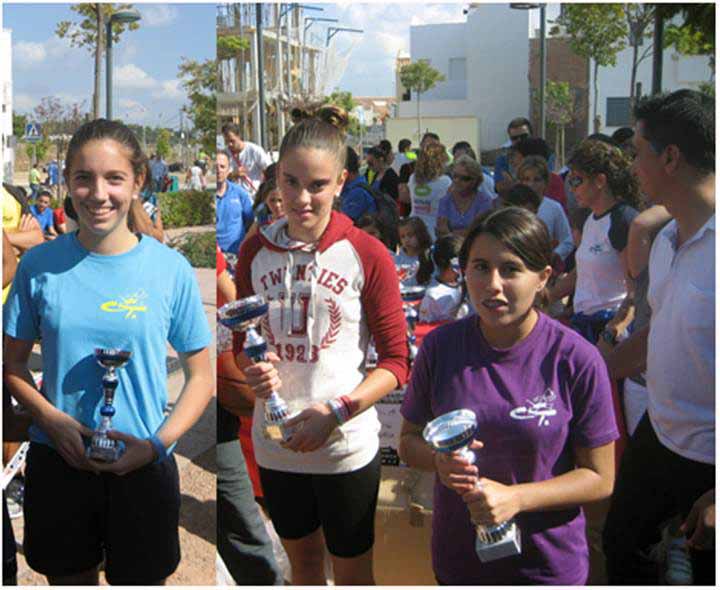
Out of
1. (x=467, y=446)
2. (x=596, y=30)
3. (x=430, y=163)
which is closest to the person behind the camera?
(x=467, y=446)

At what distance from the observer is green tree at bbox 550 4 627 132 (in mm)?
2498

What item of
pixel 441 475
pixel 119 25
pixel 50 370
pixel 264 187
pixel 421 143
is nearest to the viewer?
pixel 441 475

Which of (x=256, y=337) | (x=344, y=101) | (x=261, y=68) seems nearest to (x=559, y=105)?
(x=344, y=101)

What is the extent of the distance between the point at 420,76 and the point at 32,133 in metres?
1.17

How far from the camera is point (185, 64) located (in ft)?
7.12

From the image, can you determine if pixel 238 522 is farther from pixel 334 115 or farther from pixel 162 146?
pixel 334 115

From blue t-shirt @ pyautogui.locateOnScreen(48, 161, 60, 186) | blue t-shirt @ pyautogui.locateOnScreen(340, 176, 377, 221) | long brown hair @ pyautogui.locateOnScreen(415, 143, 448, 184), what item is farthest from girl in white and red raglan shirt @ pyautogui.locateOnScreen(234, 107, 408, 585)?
blue t-shirt @ pyautogui.locateOnScreen(340, 176, 377, 221)

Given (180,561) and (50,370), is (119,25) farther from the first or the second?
(180,561)

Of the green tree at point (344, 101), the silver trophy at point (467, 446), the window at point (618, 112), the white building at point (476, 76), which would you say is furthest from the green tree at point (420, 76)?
the silver trophy at point (467, 446)

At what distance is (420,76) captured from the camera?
2.76m

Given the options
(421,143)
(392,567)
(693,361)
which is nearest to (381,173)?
(421,143)

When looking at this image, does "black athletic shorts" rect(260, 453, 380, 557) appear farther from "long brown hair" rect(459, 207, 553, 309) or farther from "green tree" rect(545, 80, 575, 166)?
"green tree" rect(545, 80, 575, 166)

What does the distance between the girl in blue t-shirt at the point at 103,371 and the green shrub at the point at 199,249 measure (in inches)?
1.7

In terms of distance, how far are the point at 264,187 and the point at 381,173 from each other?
14.0 feet
